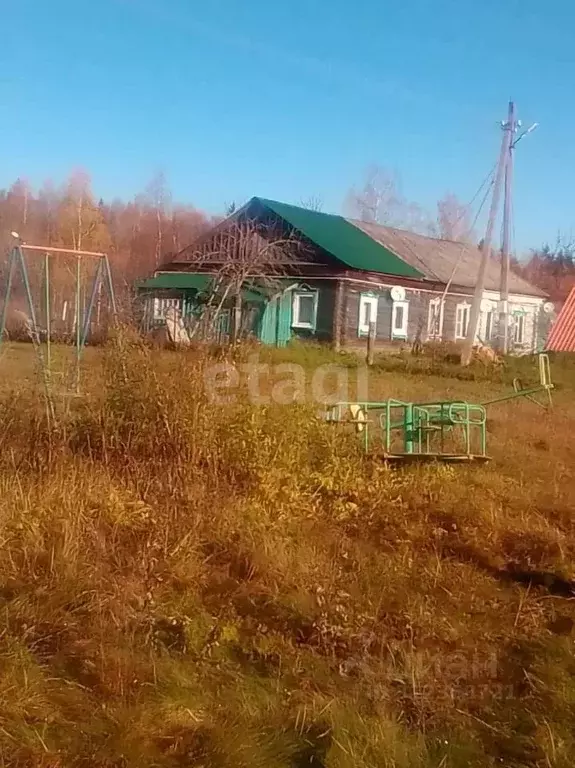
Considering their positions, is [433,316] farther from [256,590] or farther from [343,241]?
[256,590]

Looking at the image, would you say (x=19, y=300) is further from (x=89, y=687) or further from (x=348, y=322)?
(x=89, y=687)

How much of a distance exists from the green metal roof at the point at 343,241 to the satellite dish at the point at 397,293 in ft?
1.42

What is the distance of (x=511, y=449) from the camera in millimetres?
8312

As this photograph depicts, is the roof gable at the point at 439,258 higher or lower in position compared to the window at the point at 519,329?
higher

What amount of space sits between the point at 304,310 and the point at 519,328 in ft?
35.4

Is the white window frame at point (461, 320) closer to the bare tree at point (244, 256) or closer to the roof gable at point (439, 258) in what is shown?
the roof gable at point (439, 258)

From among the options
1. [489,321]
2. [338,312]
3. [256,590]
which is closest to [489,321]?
[489,321]

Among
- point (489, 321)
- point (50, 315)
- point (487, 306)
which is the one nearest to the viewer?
point (50, 315)

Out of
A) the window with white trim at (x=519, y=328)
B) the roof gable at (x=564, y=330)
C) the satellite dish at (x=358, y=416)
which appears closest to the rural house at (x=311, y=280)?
the roof gable at (x=564, y=330)

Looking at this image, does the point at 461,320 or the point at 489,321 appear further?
the point at 489,321

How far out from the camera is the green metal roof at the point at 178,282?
75.1ft

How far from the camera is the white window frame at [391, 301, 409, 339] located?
24.4 m

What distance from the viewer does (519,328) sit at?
29609mm

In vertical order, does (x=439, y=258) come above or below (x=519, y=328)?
above
